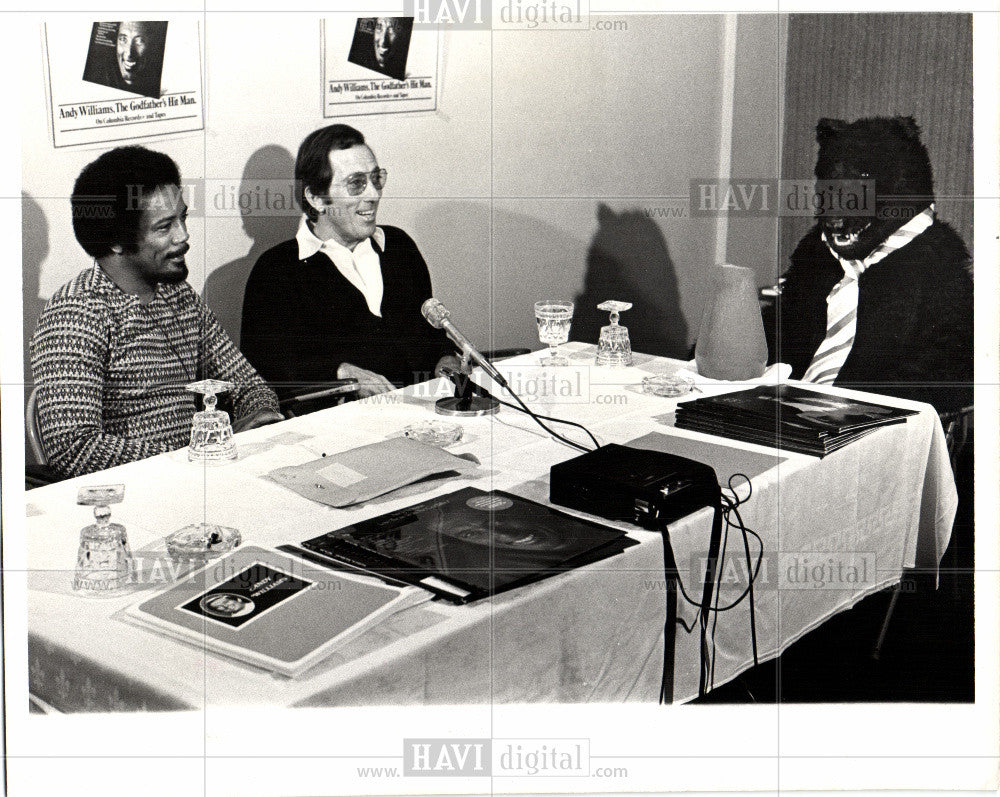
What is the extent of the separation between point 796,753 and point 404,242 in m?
1.63

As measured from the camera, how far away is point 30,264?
1861 mm

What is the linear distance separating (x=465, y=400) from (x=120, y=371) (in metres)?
0.72

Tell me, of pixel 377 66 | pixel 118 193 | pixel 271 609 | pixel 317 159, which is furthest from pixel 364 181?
pixel 271 609

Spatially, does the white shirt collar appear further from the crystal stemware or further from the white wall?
the crystal stemware

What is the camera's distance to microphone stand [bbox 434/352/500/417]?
2.09 metres

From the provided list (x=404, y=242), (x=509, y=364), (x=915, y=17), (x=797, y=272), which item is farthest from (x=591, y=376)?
(x=915, y=17)

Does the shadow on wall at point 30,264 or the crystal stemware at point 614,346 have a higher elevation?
the shadow on wall at point 30,264

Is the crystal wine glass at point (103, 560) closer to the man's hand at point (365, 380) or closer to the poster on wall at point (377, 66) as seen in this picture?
the man's hand at point (365, 380)

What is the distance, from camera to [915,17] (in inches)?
76.1

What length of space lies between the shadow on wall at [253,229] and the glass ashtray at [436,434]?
75 cm

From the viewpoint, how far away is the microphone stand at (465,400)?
6.86 ft

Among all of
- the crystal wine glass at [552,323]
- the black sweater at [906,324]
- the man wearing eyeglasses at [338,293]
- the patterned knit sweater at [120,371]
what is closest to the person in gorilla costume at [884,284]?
the black sweater at [906,324]

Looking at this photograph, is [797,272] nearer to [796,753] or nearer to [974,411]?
[974,411]

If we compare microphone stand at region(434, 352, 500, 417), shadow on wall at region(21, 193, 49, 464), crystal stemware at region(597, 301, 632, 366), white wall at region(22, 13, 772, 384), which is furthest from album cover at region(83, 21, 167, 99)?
crystal stemware at region(597, 301, 632, 366)
